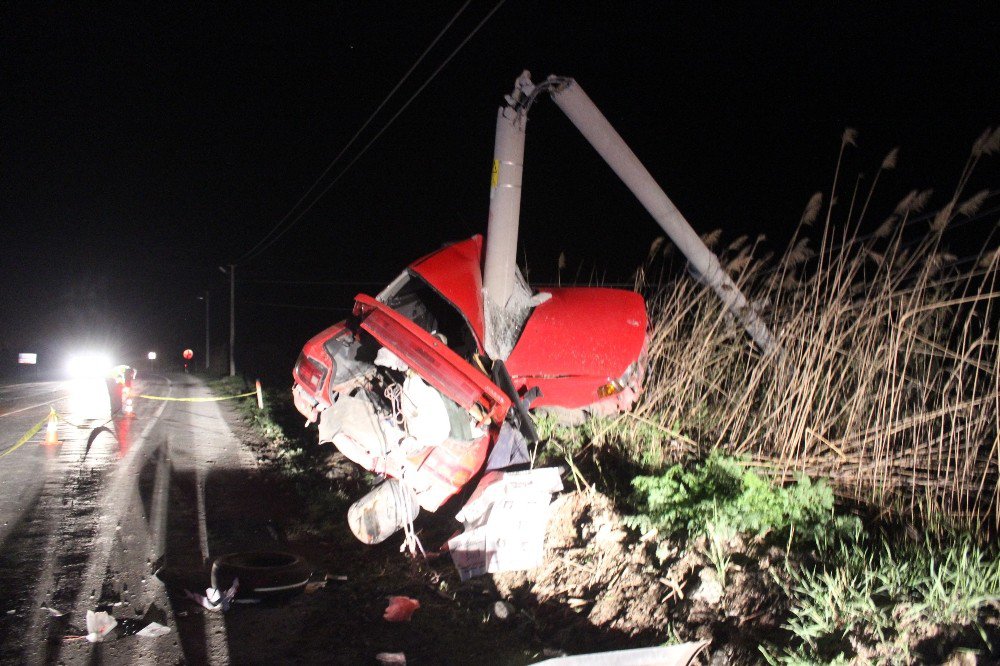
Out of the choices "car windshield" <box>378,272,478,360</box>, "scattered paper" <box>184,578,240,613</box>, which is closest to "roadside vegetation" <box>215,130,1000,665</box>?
"car windshield" <box>378,272,478,360</box>

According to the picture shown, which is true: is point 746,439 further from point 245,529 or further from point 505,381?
point 245,529

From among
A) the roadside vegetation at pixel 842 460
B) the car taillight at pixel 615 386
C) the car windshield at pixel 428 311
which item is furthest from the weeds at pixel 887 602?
the car windshield at pixel 428 311

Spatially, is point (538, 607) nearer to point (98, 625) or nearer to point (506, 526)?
point (506, 526)

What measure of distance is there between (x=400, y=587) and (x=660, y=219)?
3.94 m

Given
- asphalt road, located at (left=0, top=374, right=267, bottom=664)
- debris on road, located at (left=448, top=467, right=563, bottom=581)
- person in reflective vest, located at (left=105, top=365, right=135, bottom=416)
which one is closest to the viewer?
asphalt road, located at (left=0, top=374, right=267, bottom=664)

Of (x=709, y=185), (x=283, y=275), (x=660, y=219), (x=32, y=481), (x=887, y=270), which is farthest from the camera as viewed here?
(x=283, y=275)

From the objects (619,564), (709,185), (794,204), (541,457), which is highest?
(709,185)

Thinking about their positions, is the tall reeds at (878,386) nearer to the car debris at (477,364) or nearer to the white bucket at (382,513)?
the car debris at (477,364)

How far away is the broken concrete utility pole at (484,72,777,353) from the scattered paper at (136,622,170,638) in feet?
9.77

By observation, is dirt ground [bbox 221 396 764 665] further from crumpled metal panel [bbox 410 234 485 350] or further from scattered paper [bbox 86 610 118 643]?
crumpled metal panel [bbox 410 234 485 350]

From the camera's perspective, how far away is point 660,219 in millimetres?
6219

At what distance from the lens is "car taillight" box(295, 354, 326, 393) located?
18.6ft

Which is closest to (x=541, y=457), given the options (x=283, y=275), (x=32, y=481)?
(x=32, y=481)

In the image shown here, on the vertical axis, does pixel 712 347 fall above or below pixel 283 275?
below
